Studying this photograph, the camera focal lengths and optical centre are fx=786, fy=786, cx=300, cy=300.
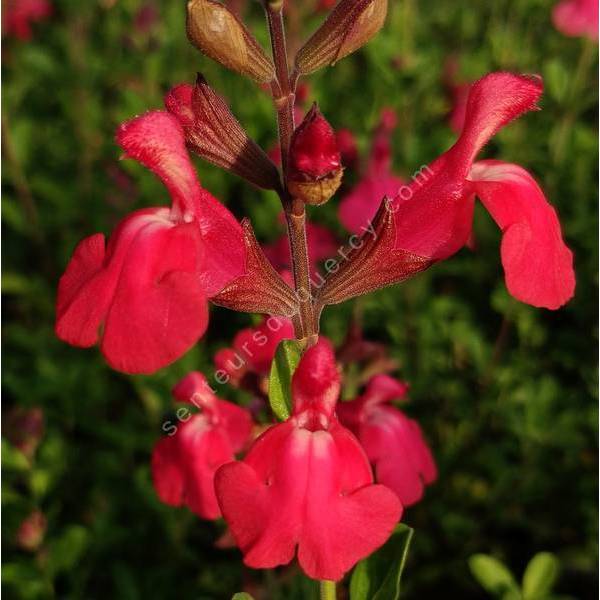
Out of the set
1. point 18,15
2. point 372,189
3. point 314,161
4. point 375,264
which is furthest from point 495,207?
point 18,15

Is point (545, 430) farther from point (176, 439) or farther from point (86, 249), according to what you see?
point (86, 249)

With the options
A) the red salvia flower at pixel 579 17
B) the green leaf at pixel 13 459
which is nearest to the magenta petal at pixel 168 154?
the green leaf at pixel 13 459

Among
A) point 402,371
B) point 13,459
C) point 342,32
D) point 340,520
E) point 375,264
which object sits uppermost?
point 342,32

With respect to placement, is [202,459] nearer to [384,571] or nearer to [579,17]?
[384,571]

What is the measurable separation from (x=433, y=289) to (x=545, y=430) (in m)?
0.99

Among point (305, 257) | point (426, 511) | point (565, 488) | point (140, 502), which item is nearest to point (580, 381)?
point (565, 488)

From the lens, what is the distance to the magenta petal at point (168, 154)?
107 cm

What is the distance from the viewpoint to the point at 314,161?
94cm

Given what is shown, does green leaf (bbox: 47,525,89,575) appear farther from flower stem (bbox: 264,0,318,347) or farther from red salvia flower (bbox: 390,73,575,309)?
red salvia flower (bbox: 390,73,575,309)

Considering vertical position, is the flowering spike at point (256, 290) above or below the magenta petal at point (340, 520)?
above

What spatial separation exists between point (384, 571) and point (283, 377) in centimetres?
33

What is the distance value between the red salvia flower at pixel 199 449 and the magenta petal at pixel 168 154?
1.51 feet

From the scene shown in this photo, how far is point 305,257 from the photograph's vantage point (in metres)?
1.07

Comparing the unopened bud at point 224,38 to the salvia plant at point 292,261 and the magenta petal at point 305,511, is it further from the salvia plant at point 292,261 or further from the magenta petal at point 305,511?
the magenta petal at point 305,511
